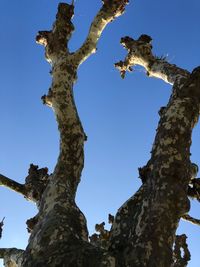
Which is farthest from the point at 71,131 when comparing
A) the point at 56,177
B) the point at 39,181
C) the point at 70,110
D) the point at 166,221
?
the point at 166,221

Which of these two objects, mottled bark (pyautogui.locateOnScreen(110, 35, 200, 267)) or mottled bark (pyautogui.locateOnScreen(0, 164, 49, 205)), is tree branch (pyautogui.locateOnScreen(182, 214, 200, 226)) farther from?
mottled bark (pyautogui.locateOnScreen(0, 164, 49, 205))

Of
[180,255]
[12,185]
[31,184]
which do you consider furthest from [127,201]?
[180,255]

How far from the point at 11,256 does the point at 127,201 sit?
156 inches

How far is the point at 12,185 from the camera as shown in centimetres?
812

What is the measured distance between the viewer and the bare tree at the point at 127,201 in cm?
440

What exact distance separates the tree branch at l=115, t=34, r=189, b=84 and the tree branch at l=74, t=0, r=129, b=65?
64 cm

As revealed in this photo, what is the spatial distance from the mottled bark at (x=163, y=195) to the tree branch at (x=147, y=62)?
101 centimetres

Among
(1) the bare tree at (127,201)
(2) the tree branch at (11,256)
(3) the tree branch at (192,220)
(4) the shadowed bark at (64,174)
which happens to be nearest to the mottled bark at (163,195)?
(1) the bare tree at (127,201)

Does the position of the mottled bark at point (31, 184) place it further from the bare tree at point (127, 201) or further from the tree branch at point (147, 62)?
the tree branch at point (147, 62)

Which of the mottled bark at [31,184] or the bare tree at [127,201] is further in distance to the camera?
the mottled bark at [31,184]

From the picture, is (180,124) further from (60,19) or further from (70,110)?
(60,19)

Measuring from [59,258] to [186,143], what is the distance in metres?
2.24

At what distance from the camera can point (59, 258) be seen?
439cm

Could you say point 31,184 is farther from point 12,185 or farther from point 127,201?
point 127,201
